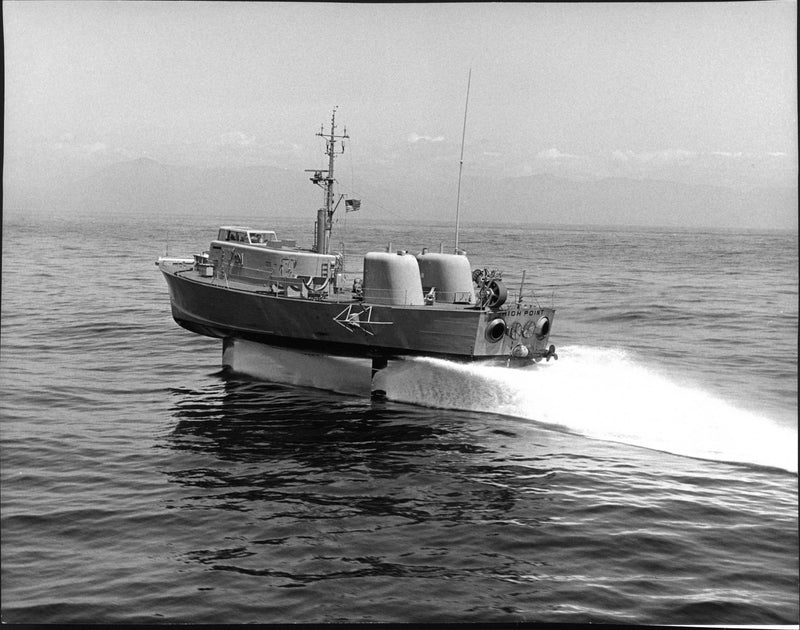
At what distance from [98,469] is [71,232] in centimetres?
10838

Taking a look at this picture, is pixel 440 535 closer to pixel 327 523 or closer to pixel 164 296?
pixel 327 523

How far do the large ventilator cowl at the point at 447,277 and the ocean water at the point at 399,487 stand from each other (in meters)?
3.76

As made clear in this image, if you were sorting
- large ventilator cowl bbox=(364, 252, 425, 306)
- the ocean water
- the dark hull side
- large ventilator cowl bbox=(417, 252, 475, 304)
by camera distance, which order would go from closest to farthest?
1. the ocean water
2. the dark hull side
3. large ventilator cowl bbox=(364, 252, 425, 306)
4. large ventilator cowl bbox=(417, 252, 475, 304)

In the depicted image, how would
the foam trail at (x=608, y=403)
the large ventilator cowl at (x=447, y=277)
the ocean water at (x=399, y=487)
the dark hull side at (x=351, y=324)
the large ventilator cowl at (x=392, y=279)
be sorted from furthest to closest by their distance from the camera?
1. the large ventilator cowl at (x=447, y=277)
2. the large ventilator cowl at (x=392, y=279)
3. the dark hull side at (x=351, y=324)
4. the foam trail at (x=608, y=403)
5. the ocean water at (x=399, y=487)

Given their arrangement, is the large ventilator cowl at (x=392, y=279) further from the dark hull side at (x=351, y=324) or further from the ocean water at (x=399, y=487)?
the ocean water at (x=399, y=487)

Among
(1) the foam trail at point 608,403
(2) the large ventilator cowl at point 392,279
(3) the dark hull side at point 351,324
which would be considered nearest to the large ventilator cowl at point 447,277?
(3) the dark hull side at point 351,324

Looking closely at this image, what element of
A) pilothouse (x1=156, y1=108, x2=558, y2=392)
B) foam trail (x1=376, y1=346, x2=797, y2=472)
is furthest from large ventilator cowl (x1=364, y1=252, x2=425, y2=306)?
foam trail (x1=376, y1=346, x2=797, y2=472)

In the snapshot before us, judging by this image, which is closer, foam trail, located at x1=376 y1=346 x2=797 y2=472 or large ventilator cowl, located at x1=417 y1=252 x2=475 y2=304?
foam trail, located at x1=376 y1=346 x2=797 y2=472

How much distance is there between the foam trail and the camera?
26188 mm

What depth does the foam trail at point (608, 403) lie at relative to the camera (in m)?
26.2

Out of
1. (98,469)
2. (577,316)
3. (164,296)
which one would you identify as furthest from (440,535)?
(164,296)

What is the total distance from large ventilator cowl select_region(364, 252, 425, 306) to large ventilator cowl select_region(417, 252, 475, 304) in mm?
2133

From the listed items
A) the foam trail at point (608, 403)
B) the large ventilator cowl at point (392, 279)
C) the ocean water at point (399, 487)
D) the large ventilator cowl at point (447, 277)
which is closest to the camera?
the ocean water at point (399, 487)

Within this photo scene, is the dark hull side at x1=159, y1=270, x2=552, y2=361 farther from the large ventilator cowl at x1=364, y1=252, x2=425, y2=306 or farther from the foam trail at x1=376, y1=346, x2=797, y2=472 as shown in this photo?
the foam trail at x1=376, y1=346, x2=797, y2=472
